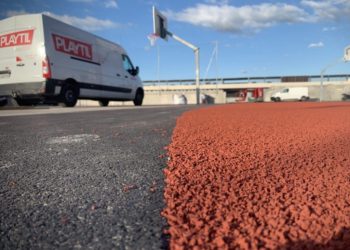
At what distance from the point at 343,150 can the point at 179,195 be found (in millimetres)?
1709

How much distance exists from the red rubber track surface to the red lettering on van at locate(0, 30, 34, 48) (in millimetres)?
8405

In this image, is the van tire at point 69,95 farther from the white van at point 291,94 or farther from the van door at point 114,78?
the white van at point 291,94

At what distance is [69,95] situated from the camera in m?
10.9

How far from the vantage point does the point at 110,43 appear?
13.1m

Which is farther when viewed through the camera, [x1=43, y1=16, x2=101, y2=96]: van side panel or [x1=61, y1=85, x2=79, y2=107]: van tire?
[x1=61, y1=85, x2=79, y2=107]: van tire

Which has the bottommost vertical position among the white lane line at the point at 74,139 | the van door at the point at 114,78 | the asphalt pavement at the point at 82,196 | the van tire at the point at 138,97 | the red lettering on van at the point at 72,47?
the asphalt pavement at the point at 82,196

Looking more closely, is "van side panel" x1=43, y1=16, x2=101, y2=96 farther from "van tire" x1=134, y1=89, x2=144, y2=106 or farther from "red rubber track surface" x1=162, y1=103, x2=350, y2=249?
"red rubber track surface" x1=162, y1=103, x2=350, y2=249

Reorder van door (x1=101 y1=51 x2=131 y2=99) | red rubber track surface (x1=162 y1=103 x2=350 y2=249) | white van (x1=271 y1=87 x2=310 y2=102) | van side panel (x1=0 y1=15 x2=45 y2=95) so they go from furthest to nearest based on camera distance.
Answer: white van (x1=271 y1=87 x2=310 y2=102), van door (x1=101 y1=51 x2=131 y2=99), van side panel (x1=0 y1=15 x2=45 y2=95), red rubber track surface (x1=162 y1=103 x2=350 y2=249)

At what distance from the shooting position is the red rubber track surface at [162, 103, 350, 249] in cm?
122

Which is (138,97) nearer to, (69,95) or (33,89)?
(69,95)

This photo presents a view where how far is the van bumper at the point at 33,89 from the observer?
9.71 m

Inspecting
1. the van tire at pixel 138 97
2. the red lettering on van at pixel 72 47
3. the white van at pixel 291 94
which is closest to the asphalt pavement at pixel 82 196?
the red lettering on van at pixel 72 47

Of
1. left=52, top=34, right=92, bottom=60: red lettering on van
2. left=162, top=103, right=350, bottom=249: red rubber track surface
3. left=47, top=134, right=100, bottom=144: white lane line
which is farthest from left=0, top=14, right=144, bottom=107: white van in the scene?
left=162, top=103, right=350, bottom=249: red rubber track surface

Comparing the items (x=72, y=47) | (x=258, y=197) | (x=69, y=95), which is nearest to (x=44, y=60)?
(x=72, y=47)
